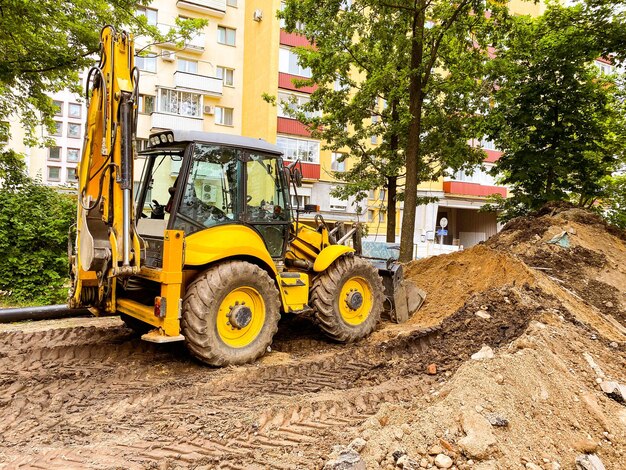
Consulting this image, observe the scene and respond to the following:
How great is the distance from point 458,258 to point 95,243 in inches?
245

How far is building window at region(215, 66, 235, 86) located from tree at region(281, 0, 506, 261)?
46.3ft

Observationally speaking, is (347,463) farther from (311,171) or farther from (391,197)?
(311,171)

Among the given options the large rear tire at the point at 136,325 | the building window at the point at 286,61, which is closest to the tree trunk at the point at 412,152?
the large rear tire at the point at 136,325

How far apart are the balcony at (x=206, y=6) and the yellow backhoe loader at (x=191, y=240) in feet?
71.2

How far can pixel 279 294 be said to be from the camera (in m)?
5.52

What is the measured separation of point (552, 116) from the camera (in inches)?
472

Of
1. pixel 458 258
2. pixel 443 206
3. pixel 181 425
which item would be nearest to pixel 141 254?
pixel 181 425

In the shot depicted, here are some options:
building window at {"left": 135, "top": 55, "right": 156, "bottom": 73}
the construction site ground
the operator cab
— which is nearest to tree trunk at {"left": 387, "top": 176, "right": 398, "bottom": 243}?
the construction site ground

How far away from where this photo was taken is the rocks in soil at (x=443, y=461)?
9.36 ft

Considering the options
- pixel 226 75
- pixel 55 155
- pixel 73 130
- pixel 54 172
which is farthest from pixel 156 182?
pixel 73 130

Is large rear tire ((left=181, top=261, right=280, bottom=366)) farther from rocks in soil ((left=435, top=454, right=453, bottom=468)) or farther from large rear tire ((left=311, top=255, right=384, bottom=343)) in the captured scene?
rocks in soil ((left=435, top=454, right=453, bottom=468))

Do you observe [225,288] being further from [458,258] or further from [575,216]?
[575,216]

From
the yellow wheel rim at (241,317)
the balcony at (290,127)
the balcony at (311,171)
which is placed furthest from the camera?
the balcony at (311,171)

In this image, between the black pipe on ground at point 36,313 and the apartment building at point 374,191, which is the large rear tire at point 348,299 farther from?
the apartment building at point 374,191
